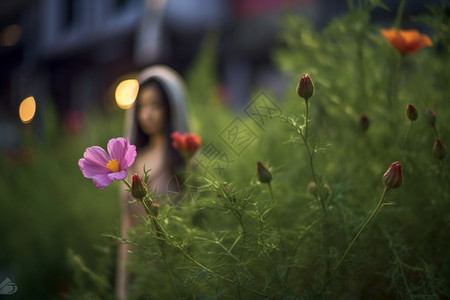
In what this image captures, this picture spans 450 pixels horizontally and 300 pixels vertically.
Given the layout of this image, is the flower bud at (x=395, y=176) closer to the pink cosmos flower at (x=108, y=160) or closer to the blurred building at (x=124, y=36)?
Answer: the pink cosmos flower at (x=108, y=160)

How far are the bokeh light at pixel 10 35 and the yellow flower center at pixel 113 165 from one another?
8.25 ft

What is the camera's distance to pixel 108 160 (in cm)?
33

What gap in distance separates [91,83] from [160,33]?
A: 3.58 feet

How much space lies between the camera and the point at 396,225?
0.45 meters

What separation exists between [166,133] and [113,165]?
0.38 metres

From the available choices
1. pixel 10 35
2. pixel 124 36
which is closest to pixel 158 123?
pixel 124 36

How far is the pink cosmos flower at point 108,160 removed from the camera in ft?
1.01

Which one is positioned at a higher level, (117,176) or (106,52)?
(117,176)

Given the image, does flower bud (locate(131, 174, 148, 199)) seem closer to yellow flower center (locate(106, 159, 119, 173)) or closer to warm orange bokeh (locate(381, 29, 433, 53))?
yellow flower center (locate(106, 159, 119, 173))

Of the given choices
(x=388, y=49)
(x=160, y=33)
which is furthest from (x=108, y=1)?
(x=388, y=49)

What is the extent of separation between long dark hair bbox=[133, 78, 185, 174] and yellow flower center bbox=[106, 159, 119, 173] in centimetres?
32

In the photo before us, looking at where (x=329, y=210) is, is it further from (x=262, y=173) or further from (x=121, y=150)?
(x=121, y=150)

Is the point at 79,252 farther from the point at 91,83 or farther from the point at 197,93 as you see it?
the point at 91,83

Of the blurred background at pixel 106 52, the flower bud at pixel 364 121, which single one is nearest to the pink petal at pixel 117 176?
the flower bud at pixel 364 121
